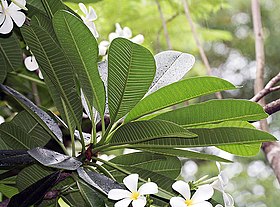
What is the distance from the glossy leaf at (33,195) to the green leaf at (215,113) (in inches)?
6.3

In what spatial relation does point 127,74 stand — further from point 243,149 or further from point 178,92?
point 243,149

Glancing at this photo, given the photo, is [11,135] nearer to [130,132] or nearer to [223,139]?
[130,132]

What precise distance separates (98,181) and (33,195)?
81 millimetres

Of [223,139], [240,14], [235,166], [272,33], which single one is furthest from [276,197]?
[223,139]

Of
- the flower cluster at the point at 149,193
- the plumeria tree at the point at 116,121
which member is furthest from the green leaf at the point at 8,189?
the flower cluster at the point at 149,193

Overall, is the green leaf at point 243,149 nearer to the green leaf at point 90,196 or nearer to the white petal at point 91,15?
the green leaf at point 90,196

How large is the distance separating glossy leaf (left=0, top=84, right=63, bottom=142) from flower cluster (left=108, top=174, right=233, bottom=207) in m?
0.16

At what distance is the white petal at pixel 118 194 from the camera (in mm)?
623

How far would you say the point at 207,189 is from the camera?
0.63m

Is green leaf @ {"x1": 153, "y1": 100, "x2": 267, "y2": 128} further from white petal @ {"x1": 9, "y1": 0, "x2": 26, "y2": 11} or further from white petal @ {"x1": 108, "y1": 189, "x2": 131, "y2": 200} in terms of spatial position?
white petal @ {"x1": 9, "y1": 0, "x2": 26, "y2": 11}

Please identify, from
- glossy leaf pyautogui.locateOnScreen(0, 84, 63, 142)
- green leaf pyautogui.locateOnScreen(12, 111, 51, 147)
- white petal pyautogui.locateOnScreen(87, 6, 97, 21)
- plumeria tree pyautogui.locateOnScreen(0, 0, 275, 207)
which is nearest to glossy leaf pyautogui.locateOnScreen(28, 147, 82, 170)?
plumeria tree pyautogui.locateOnScreen(0, 0, 275, 207)

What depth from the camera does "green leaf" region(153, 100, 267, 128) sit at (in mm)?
663

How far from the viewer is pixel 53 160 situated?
2.06 feet

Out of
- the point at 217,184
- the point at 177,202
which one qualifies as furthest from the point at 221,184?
the point at 177,202
